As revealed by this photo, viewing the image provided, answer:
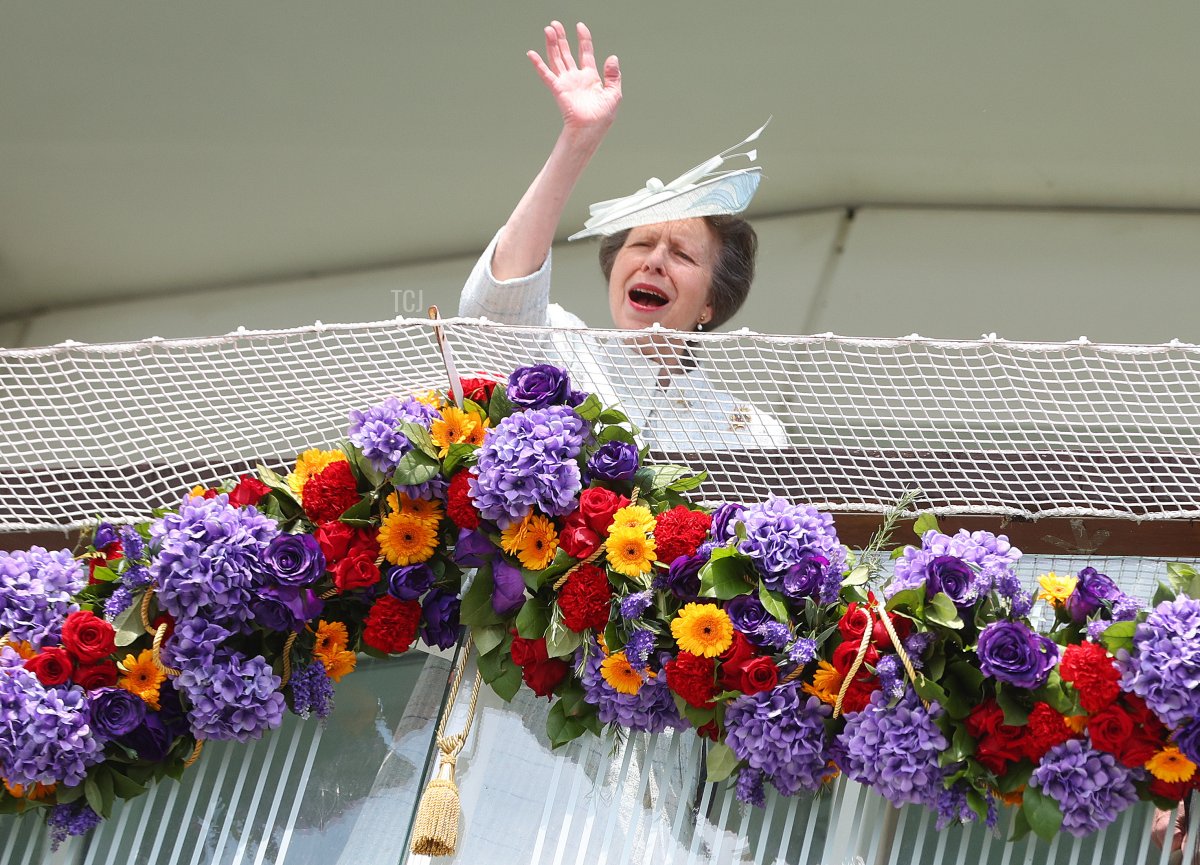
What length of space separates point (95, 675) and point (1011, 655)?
103cm

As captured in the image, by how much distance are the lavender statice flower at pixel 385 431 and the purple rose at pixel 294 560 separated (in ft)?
0.40

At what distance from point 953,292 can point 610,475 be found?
9.57 feet

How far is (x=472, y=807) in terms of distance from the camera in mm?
1903

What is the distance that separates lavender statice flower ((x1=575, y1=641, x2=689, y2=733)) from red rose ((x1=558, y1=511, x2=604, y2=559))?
0.33 feet

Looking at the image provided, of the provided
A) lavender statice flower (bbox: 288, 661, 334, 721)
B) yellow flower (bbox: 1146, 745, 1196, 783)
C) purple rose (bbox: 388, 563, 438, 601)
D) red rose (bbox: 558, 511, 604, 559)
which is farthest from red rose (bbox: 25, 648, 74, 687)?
yellow flower (bbox: 1146, 745, 1196, 783)

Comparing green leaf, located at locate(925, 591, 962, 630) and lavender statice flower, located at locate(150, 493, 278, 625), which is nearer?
green leaf, located at locate(925, 591, 962, 630)

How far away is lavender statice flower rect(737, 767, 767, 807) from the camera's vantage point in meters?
1.76

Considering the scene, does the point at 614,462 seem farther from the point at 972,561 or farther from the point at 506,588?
the point at 972,561

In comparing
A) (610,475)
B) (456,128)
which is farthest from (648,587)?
(456,128)

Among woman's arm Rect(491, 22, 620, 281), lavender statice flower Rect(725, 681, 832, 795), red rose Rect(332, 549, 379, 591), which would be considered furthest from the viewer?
woman's arm Rect(491, 22, 620, 281)

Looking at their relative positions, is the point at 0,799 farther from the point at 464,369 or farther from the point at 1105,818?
the point at 1105,818

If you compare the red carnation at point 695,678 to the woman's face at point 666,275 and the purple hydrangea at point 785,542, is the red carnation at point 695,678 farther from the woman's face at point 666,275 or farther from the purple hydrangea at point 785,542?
the woman's face at point 666,275

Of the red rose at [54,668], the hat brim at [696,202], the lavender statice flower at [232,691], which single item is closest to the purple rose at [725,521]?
the lavender statice flower at [232,691]

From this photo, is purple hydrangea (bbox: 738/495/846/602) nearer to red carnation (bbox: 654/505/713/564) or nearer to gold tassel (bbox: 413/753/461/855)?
red carnation (bbox: 654/505/713/564)
